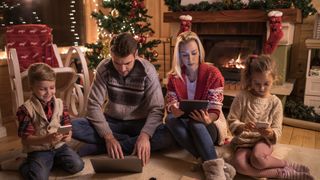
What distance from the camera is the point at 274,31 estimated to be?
2680mm

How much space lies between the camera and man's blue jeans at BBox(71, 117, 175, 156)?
5.99ft

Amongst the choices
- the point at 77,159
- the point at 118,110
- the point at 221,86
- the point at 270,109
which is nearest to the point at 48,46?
the point at 118,110

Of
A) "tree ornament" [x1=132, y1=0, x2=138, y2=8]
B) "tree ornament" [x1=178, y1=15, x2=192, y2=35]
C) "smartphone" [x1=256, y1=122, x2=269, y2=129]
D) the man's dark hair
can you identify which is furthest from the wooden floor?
"tree ornament" [x1=132, y1=0, x2=138, y2=8]

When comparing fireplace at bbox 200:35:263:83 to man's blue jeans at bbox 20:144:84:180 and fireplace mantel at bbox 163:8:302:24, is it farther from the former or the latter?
man's blue jeans at bbox 20:144:84:180

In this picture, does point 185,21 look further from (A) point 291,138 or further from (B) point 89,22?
(A) point 291,138

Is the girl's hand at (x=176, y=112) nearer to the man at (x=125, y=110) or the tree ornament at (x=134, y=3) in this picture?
the man at (x=125, y=110)

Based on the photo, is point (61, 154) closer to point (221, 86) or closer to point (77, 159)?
point (77, 159)

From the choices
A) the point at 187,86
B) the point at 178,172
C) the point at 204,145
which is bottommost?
the point at 178,172

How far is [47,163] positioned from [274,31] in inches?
81.4

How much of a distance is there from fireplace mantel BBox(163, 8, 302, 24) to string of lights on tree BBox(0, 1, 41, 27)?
1.44 meters

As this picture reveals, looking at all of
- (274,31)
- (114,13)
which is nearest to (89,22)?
(114,13)

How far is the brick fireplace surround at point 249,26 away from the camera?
2.72 m

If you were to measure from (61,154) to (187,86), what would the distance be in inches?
31.1

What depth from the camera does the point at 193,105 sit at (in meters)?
1.59
